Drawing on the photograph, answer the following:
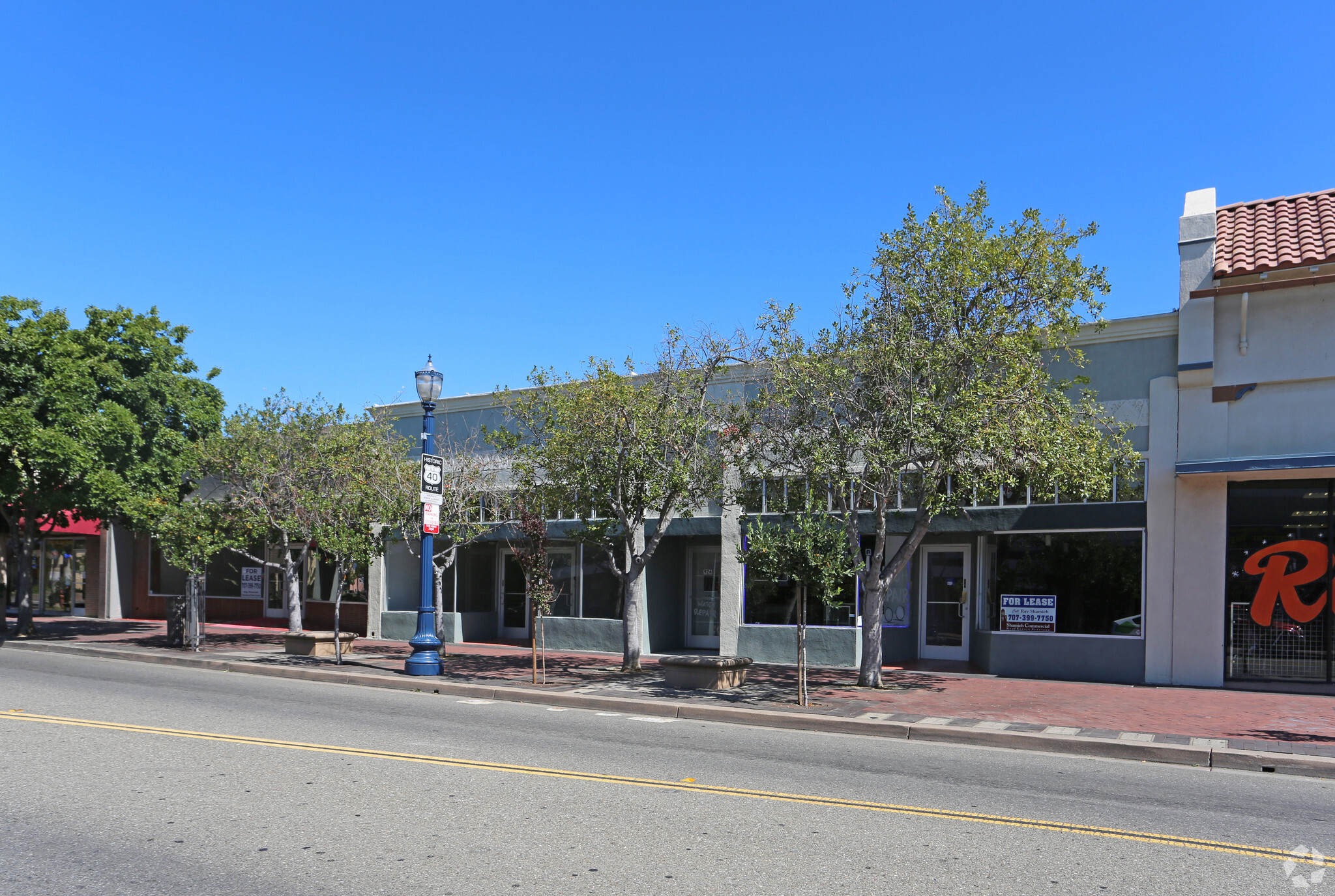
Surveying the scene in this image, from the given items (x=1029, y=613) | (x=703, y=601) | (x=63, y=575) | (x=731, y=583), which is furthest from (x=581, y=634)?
(x=63, y=575)

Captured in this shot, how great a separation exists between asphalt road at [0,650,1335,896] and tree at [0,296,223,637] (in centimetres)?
1117

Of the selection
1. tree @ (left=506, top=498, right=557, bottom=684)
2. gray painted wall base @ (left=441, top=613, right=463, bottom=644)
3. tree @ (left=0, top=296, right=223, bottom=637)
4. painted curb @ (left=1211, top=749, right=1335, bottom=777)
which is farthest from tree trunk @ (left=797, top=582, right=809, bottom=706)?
tree @ (left=0, top=296, right=223, bottom=637)

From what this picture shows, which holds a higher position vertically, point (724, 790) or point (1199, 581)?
point (1199, 581)

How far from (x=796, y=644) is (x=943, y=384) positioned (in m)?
6.79

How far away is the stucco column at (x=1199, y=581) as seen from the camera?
15.3m

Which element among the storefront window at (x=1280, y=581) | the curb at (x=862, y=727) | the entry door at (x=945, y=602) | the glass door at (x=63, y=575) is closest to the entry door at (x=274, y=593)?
the glass door at (x=63, y=575)

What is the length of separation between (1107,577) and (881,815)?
1081cm

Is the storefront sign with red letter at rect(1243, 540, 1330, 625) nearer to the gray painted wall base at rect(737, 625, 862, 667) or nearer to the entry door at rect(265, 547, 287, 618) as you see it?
the gray painted wall base at rect(737, 625, 862, 667)

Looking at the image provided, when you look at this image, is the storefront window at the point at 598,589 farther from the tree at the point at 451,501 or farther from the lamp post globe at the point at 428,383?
the lamp post globe at the point at 428,383

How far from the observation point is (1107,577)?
53.1ft

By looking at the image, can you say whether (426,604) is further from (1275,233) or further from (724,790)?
(1275,233)

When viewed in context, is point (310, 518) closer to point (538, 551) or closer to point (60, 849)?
point (538, 551)

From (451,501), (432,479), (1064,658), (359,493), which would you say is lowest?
(1064,658)

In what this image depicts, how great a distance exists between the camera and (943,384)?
14.3 m
